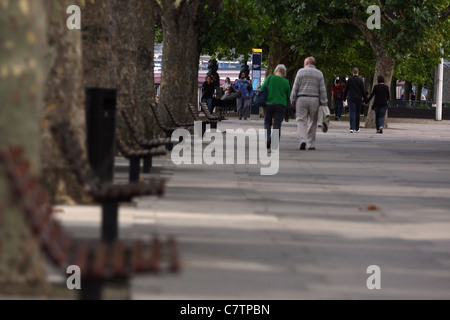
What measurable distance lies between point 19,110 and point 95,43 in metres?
9.72

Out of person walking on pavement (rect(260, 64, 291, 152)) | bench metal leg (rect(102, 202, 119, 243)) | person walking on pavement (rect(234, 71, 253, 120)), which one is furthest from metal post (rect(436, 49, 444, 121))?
bench metal leg (rect(102, 202, 119, 243))

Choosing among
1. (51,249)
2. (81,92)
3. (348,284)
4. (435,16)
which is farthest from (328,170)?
(435,16)

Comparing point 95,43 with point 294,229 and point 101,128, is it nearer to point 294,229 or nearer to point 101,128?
point 101,128

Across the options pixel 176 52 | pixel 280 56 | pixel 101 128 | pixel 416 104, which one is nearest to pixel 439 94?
pixel 416 104

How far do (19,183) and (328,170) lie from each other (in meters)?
13.6

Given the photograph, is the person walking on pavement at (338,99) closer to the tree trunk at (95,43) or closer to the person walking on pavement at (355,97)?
the person walking on pavement at (355,97)

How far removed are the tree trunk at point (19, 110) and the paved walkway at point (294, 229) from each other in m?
1.48

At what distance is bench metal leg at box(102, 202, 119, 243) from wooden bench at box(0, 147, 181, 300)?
186 cm

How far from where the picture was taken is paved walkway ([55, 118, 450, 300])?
7.35m

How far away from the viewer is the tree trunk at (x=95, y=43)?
14.9 m

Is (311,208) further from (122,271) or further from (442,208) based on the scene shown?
(122,271)

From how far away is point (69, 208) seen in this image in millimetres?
11023

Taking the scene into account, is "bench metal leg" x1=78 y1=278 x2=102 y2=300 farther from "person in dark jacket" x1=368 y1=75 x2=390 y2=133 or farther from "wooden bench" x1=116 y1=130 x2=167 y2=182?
"person in dark jacket" x1=368 y1=75 x2=390 y2=133

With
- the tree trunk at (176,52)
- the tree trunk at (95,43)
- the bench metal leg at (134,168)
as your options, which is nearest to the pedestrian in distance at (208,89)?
the tree trunk at (176,52)
